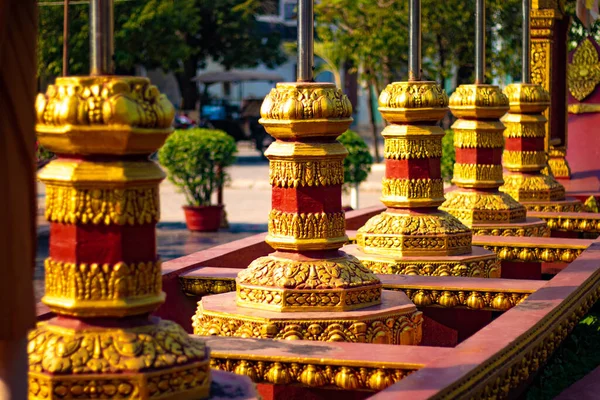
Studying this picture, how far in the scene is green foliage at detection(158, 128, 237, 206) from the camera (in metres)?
15.2

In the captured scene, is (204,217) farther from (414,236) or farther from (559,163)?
(414,236)

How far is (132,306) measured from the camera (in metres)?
2.77

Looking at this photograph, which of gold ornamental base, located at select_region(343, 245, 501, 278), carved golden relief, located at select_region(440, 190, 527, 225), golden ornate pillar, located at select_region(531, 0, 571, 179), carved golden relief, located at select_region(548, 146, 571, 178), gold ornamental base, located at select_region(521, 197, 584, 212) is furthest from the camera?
carved golden relief, located at select_region(548, 146, 571, 178)

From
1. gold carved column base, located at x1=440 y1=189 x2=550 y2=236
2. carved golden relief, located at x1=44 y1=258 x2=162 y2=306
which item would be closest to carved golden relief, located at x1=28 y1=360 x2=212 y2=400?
carved golden relief, located at x1=44 y1=258 x2=162 y2=306

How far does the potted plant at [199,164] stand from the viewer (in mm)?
15188

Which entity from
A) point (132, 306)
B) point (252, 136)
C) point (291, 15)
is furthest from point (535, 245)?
point (291, 15)

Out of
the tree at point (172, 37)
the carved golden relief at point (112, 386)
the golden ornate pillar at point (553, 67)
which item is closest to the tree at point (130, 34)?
the tree at point (172, 37)

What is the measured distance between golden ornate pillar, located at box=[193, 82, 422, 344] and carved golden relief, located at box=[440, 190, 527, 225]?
2223mm

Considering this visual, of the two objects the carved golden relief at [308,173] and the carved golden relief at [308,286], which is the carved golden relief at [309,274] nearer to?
the carved golden relief at [308,286]

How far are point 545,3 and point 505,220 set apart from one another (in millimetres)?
3301

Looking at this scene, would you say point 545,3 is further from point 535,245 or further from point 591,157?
point 535,245

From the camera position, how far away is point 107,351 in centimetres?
274

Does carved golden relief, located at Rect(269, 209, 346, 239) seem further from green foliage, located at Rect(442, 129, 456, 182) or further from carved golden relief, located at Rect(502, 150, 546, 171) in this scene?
green foliage, located at Rect(442, 129, 456, 182)

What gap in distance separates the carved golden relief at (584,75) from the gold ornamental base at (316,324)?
22.9 feet
